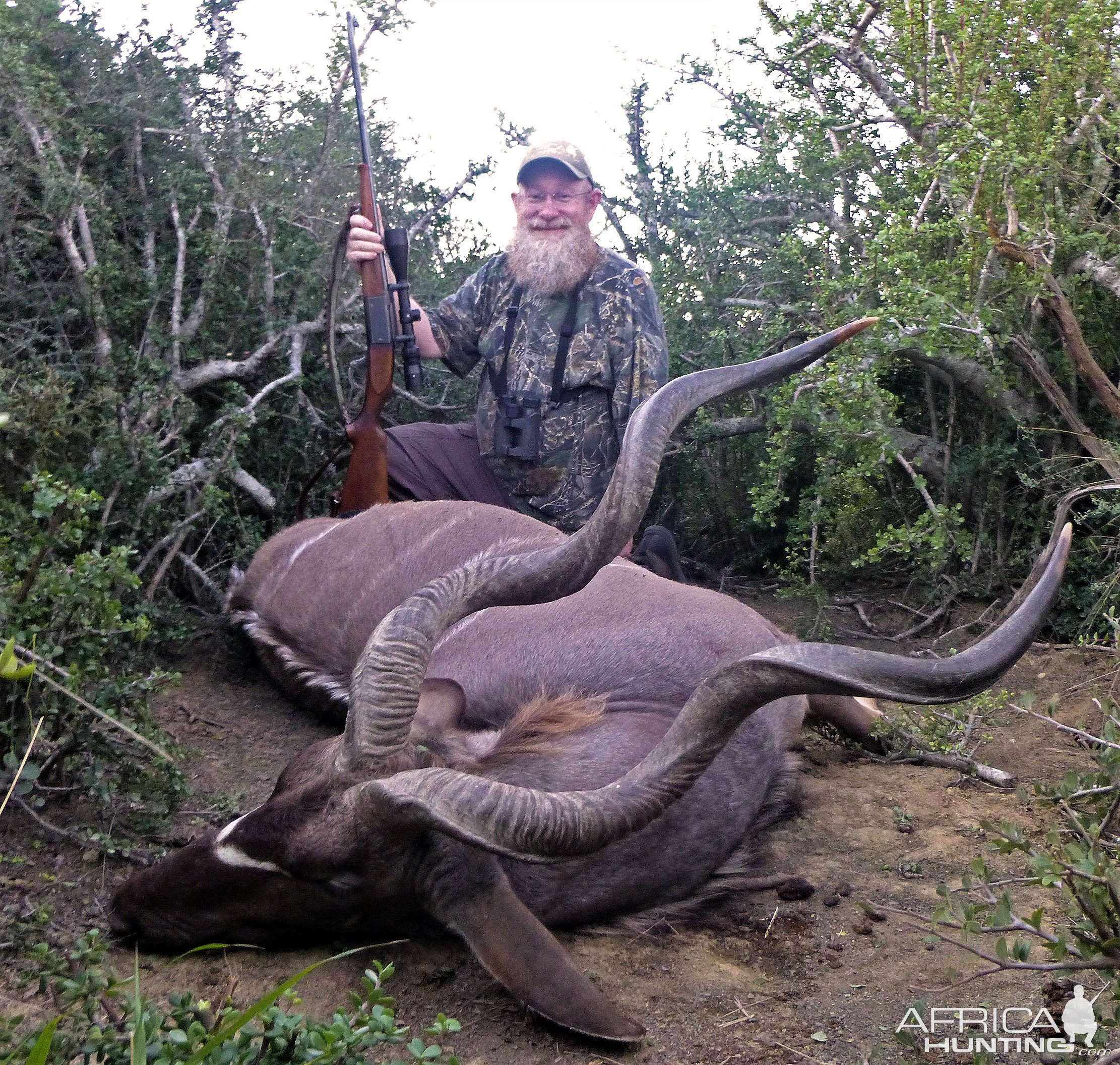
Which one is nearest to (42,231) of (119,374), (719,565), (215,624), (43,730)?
(119,374)

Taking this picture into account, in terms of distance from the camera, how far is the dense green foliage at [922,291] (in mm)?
4258

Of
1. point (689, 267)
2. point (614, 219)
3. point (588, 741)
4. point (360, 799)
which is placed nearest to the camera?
point (360, 799)

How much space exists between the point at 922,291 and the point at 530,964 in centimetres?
290

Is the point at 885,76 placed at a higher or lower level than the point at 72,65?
higher

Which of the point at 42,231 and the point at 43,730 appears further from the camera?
the point at 42,231

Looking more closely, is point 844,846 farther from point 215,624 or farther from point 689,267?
point 689,267

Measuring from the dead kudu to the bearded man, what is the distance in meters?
1.80

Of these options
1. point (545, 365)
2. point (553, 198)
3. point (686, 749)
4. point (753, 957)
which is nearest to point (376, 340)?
point (545, 365)

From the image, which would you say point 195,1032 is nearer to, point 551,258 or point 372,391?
point 372,391

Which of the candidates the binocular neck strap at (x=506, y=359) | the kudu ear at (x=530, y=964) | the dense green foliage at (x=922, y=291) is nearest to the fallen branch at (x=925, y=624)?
the dense green foliage at (x=922, y=291)

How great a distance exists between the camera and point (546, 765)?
9.33 ft

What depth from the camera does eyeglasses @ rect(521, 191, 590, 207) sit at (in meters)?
5.85

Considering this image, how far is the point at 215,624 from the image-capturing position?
4609 millimetres

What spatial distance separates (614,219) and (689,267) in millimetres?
665
